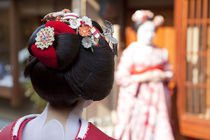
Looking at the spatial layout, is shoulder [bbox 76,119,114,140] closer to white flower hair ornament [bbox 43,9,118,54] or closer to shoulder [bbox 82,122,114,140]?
shoulder [bbox 82,122,114,140]

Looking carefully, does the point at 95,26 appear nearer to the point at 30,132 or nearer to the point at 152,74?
the point at 30,132

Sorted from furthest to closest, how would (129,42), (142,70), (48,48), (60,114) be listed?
(129,42), (142,70), (60,114), (48,48)

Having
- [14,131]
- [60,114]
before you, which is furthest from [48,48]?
[14,131]

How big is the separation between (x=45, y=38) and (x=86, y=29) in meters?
0.15

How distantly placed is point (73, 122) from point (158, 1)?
3.42 meters

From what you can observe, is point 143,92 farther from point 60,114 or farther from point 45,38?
point 45,38

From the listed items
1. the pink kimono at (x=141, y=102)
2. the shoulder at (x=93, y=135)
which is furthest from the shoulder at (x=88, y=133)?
the pink kimono at (x=141, y=102)

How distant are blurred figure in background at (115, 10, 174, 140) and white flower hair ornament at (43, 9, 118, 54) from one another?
6.53 feet

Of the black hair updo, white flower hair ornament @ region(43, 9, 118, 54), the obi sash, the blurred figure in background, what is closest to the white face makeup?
the blurred figure in background

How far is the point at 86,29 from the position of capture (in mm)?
948

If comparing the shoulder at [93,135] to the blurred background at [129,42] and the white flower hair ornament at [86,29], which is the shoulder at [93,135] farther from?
the blurred background at [129,42]

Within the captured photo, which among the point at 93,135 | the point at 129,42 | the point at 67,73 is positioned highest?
the point at 67,73

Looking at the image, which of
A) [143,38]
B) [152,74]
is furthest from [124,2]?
[152,74]

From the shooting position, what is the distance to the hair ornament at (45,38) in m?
0.88
